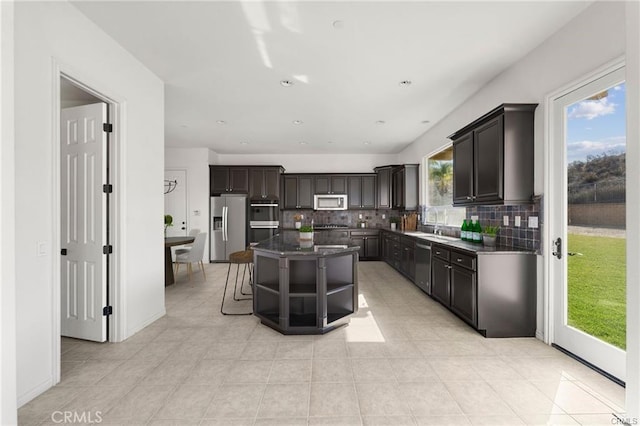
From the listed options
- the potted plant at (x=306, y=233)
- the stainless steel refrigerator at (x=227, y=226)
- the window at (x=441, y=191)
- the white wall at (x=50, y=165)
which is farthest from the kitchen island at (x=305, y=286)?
the stainless steel refrigerator at (x=227, y=226)

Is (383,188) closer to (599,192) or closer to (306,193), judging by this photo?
(306,193)

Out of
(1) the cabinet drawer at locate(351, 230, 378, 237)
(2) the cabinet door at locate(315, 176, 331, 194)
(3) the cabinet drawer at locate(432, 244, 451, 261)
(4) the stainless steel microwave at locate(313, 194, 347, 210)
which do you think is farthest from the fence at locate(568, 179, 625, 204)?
(2) the cabinet door at locate(315, 176, 331, 194)

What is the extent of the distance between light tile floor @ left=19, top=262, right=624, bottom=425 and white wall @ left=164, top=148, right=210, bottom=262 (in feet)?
13.1

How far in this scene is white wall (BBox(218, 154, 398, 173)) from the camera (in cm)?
754

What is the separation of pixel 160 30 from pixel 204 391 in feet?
9.58

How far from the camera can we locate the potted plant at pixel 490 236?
3.24 m

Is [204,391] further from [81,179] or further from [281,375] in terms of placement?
[81,179]

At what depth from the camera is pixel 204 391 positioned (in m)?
1.98

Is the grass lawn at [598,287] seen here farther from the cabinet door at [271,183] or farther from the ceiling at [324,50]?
the cabinet door at [271,183]

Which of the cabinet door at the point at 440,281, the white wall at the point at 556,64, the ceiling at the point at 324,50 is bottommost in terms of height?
the cabinet door at the point at 440,281

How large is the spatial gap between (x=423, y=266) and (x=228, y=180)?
492 cm

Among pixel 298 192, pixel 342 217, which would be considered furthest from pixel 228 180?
pixel 342 217

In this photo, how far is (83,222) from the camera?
267 cm

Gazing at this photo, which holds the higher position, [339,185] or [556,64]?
[556,64]
